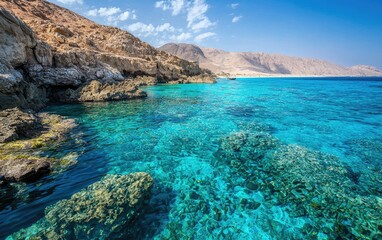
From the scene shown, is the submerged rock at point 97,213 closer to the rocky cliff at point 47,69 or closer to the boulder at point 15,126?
the boulder at point 15,126

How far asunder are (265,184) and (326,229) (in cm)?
221

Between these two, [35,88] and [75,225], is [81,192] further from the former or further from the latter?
[35,88]

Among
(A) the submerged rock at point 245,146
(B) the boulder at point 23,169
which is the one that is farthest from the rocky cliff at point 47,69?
(A) the submerged rock at point 245,146

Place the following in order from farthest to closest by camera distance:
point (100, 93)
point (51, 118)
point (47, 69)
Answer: point (100, 93) → point (47, 69) → point (51, 118)

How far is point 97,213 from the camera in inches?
213

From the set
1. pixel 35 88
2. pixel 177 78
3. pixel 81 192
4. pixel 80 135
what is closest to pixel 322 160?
pixel 81 192

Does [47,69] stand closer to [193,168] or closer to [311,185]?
[193,168]

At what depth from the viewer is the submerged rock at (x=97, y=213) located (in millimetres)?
4887

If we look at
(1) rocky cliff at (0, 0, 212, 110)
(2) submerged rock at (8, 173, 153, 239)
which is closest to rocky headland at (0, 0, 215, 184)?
(1) rocky cliff at (0, 0, 212, 110)

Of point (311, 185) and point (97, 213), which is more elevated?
point (97, 213)

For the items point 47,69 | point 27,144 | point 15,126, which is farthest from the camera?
point 47,69

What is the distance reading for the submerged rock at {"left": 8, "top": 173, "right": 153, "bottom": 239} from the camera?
4887mm

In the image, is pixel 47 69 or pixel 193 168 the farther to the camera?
pixel 47 69

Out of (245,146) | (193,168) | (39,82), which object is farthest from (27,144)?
(39,82)
